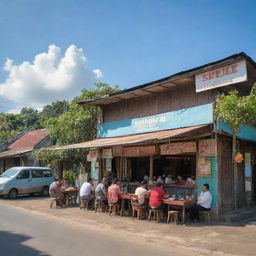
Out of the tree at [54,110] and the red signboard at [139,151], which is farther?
the tree at [54,110]

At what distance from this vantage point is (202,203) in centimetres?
947

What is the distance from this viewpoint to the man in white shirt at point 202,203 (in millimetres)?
9453

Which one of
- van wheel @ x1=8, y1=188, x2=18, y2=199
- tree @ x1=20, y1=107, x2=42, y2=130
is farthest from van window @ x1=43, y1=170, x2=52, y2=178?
tree @ x1=20, y1=107, x2=42, y2=130

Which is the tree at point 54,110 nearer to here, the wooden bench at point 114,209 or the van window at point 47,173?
the van window at point 47,173

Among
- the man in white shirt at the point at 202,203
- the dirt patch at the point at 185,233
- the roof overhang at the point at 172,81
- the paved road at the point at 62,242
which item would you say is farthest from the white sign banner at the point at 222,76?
the paved road at the point at 62,242

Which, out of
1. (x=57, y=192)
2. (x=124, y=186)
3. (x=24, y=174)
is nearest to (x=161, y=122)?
(x=124, y=186)

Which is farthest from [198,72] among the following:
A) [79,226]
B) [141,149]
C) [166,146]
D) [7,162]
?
[7,162]

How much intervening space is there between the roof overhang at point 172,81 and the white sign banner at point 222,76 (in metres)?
0.20

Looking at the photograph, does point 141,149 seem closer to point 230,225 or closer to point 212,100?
point 212,100

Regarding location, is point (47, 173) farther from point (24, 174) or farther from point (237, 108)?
point (237, 108)

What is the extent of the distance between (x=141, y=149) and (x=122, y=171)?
7.51 ft

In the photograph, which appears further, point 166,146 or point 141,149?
point 141,149

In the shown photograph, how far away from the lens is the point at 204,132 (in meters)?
10.3

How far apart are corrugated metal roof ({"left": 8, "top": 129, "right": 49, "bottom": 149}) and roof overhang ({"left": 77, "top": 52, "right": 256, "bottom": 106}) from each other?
12714mm
